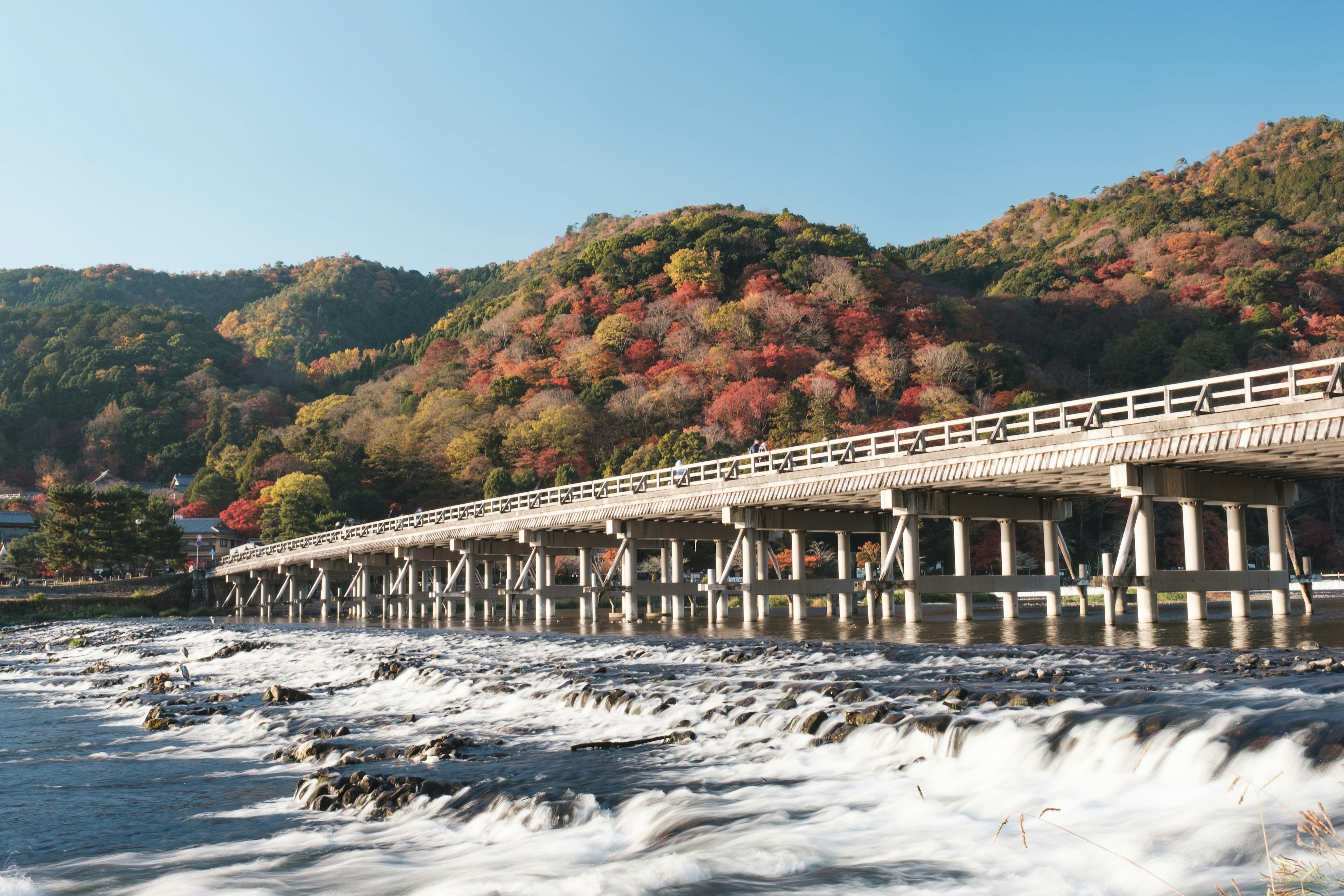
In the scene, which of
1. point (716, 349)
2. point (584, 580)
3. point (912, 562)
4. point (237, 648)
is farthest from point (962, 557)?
point (716, 349)

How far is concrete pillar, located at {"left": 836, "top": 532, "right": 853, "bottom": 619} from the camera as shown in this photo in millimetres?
41250

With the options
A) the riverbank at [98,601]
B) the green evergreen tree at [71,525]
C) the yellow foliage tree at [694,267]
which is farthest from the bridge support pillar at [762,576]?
the yellow foliage tree at [694,267]

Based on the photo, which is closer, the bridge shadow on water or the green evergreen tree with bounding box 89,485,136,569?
the bridge shadow on water

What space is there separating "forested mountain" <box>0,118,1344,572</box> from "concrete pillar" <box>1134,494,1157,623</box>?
41985 mm

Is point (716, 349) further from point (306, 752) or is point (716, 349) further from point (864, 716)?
point (864, 716)

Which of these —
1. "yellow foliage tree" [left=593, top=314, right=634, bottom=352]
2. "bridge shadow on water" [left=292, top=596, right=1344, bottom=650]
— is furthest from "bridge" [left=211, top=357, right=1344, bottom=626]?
"yellow foliage tree" [left=593, top=314, right=634, bottom=352]

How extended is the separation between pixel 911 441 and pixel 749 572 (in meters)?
8.71

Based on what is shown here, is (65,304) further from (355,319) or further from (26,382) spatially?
(355,319)

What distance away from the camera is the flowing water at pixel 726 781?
627cm

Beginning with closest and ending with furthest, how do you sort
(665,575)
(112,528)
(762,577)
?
(762,577)
(665,575)
(112,528)

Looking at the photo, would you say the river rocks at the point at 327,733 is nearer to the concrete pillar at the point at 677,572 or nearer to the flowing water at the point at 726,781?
the flowing water at the point at 726,781

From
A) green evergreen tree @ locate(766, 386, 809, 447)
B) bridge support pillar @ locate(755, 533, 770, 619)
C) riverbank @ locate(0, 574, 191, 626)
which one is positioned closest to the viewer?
bridge support pillar @ locate(755, 533, 770, 619)

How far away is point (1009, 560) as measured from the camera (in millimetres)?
36781

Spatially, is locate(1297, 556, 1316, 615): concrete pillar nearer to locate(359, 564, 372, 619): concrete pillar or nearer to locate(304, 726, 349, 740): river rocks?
locate(304, 726, 349, 740): river rocks
